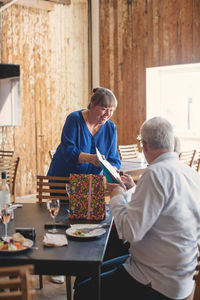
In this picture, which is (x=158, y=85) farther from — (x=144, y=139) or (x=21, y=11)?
(x=144, y=139)

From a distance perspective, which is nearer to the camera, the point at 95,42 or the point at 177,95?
the point at 177,95

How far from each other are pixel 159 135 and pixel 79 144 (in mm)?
1274

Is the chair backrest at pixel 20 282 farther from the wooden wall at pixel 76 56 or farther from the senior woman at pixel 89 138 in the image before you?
the wooden wall at pixel 76 56

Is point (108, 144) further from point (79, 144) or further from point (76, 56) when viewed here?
point (76, 56)

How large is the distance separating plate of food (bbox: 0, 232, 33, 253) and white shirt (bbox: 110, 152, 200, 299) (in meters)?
0.42

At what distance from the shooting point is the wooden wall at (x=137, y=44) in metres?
6.34

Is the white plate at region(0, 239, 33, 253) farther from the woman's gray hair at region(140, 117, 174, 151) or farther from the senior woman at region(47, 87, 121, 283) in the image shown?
the senior woman at region(47, 87, 121, 283)

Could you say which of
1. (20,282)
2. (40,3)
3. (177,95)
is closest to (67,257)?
(20,282)

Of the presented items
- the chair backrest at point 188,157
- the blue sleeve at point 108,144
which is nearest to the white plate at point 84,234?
the blue sleeve at point 108,144

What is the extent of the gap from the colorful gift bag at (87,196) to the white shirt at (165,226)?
0.57 m

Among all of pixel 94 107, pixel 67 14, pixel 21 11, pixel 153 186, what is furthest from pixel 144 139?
pixel 67 14

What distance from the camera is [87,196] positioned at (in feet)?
7.46

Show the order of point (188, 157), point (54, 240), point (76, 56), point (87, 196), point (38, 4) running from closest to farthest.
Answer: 1. point (54, 240)
2. point (87, 196)
3. point (188, 157)
4. point (38, 4)
5. point (76, 56)

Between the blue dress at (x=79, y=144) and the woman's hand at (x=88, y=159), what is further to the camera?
the blue dress at (x=79, y=144)
